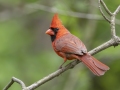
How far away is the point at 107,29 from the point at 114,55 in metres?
0.65

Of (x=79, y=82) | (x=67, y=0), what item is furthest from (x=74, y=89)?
(x=67, y=0)

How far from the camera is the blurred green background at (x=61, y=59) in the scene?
6.49 meters

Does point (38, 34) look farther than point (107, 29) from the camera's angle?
Yes

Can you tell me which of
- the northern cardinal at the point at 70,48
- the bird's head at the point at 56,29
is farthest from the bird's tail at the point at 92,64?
the bird's head at the point at 56,29

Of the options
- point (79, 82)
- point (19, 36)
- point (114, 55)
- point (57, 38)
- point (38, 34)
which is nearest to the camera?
point (57, 38)

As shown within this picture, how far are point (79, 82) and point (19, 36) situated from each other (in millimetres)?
1741

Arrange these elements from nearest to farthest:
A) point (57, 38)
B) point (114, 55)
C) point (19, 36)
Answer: point (57, 38) < point (114, 55) < point (19, 36)

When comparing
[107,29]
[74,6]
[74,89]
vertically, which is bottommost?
[74,89]

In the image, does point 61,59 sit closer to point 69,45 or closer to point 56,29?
point 56,29

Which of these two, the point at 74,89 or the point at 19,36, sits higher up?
the point at 19,36

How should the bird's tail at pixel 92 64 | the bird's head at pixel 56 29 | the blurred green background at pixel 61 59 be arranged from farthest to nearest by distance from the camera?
1. the blurred green background at pixel 61 59
2. the bird's head at pixel 56 29
3. the bird's tail at pixel 92 64

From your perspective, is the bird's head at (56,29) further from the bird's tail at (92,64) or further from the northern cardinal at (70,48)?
the bird's tail at (92,64)

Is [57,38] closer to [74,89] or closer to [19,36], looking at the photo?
[74,89]

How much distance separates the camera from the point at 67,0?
682 cm
